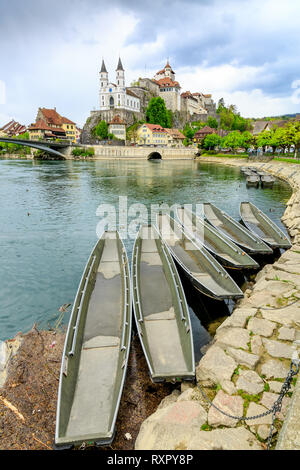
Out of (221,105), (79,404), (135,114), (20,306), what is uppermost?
(221,105)

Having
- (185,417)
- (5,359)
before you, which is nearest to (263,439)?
(185,417)

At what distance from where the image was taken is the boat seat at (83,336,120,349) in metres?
8.88

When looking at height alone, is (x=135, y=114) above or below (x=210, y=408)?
above

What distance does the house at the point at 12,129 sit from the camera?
161025mm

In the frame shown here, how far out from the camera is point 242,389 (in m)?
6.96

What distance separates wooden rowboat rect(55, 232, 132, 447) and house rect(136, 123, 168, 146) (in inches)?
4822

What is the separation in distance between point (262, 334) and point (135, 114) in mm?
147380

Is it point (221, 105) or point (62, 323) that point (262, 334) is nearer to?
point (62, 323)

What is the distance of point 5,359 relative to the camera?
30.0ft

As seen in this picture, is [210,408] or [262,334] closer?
[210,408]

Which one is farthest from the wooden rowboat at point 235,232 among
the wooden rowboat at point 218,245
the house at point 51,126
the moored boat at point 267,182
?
the house at point 51,126

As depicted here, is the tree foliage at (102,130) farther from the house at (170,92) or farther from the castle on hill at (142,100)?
the house at (170,92)
